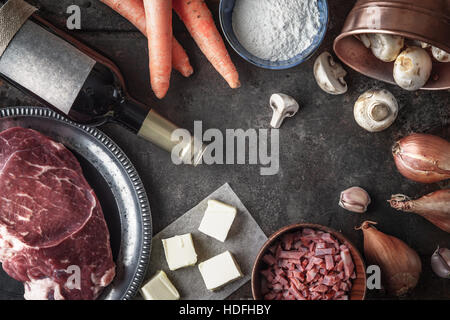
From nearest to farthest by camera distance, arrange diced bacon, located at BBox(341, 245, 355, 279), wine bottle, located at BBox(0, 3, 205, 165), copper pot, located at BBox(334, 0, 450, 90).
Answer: copper pot, located at BBox(334, 0, 450, 90)
wine bottle, located at BBox(0, 3, 205, 165)
diced bacon, located at BBox(341, 245, 355, 279)

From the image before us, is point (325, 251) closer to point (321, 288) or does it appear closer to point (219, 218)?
point (321, 288)

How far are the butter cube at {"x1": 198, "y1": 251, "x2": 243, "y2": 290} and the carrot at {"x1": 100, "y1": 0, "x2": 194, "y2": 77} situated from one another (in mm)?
613

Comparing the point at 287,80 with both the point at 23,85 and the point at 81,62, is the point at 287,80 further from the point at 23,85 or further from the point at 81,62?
the point at 23,85

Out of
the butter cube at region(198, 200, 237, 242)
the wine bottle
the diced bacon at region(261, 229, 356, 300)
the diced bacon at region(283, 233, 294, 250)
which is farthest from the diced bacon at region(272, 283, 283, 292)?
the wine bottle

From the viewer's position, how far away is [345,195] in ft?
4.62

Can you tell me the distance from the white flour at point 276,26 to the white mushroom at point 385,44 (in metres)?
0.17

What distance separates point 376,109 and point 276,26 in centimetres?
40

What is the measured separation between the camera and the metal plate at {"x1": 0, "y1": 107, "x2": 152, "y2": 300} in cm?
138

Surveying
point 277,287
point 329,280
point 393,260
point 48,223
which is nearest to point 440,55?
point 393,260

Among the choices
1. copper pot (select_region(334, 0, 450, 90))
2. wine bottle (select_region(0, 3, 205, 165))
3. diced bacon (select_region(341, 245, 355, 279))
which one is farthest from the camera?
diced bacon (select_region(341, 245, 355, 279))

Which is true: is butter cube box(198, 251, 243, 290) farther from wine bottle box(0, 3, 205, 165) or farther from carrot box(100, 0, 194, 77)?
carrot box(100, 0, 194, 77)

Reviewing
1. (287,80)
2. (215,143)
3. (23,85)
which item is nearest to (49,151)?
(23,85)

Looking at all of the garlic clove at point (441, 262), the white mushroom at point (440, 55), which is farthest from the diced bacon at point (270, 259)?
the white mushroom at point (440, 55)
